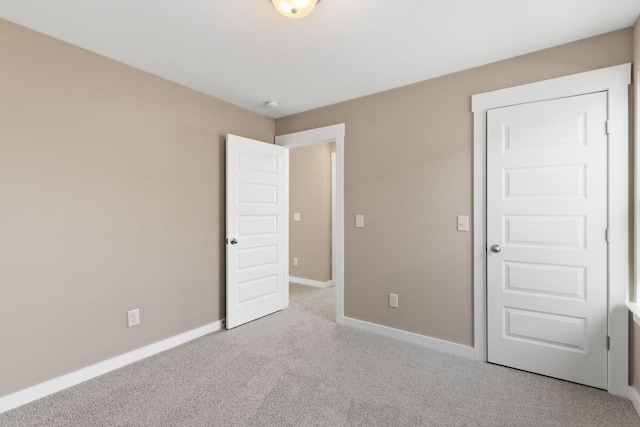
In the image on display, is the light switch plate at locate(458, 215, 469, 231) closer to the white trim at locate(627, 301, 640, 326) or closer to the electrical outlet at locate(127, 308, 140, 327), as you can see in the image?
the white trim at locate(627, 301, 640, 326)

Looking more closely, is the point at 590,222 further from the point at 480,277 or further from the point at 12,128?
the point at 12,128

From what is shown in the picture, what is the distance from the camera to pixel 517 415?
1.78 m

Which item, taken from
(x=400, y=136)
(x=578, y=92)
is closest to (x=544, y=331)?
(x=578, y=92)

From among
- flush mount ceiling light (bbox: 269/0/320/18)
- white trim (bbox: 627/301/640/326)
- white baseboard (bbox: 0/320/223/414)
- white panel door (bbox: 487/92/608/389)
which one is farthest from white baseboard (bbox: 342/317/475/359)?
flush mount ceiling light (bbox: 269/0/320/18)

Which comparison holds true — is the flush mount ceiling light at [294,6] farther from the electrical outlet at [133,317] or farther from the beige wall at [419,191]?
the electrical outlet at [133,317]

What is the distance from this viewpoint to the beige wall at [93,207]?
1879 mm

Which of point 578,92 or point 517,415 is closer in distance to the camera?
point 517,415

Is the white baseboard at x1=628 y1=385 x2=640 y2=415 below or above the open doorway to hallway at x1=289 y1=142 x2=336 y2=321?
below

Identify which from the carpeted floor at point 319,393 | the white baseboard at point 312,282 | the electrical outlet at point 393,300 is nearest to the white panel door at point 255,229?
the carpeted floor at point 319,393

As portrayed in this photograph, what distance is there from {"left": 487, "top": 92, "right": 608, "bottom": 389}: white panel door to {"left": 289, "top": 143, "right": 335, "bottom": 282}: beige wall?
2.75 m

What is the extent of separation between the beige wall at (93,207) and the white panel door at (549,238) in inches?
101

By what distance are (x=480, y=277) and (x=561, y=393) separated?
846 millimetres

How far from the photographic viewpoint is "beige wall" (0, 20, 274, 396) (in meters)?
1.88

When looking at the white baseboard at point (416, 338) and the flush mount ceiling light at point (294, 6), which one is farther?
the white baseboard at point (416, 338)
